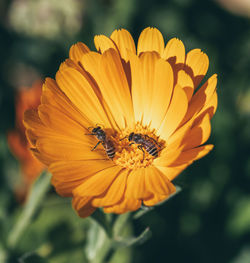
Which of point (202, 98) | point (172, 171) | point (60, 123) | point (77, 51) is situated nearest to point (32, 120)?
point (60, 123)

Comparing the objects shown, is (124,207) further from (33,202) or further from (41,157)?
(33,202)

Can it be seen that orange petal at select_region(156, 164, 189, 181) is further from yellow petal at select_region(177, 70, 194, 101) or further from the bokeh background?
the bokeh background

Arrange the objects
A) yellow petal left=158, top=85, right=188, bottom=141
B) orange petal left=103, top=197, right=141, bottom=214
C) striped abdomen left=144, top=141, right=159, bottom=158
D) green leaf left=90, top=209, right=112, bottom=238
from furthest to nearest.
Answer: striped abdomen left=144, top=141, right=159, bottom=158 < green leaf left=90, top=209, right=112, bottom=238 < yellow petal left=158, top=85, right=188, bottom=141 < orange petal left=103, top=197, right=141, bottom=214

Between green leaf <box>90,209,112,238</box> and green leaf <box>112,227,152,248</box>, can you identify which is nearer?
green leaf <box>112,227,152,248</box>

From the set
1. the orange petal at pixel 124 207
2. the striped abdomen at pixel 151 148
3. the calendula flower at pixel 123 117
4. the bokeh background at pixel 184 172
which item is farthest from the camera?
the bokeh background at pixel 184 172

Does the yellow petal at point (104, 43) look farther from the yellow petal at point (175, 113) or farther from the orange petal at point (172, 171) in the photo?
the orange petal at point (172, 171)

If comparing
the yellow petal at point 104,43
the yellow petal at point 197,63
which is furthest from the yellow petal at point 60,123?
the yellow petal at point 197,63

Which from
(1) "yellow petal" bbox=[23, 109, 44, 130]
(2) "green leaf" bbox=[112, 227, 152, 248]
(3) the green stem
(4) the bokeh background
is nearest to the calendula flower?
(1) "yellow petal" bbox=[23, 109, 44, 130]
